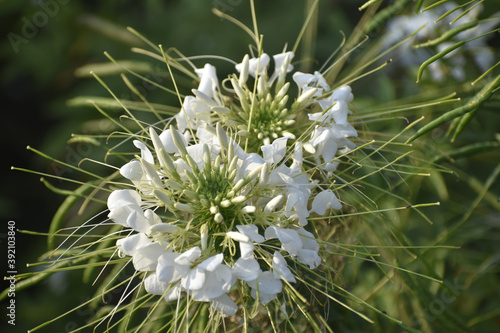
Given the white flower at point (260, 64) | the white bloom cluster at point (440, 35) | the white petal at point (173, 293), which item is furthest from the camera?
the white bloom cluster at point (440, 35)

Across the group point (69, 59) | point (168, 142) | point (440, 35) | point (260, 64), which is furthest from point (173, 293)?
point (69, 59)

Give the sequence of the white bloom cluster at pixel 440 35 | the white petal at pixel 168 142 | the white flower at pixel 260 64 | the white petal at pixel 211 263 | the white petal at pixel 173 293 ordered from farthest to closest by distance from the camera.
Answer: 1. the white bloom cluster at pixel 440 35
2. the white flower at pixel 260 64
3. the white petal at pixel 168 142
4. the white petal at pixel 173 293
5. the white petal at pixel 211 263

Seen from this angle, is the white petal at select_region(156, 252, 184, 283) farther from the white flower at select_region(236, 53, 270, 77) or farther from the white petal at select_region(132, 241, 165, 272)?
the white flower at select_region(236, 53, 270, 77)

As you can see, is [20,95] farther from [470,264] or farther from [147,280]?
[470,264]

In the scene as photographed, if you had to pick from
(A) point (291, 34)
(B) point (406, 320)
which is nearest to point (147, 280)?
(B) point (406, 320)

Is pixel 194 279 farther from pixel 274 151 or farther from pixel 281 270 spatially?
pixel 274 151

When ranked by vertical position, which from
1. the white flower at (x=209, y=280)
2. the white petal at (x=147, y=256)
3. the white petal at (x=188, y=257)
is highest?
the white petal at (x=147, y=256)

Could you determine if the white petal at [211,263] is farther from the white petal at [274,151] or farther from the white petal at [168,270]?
the white petal at [274,151]

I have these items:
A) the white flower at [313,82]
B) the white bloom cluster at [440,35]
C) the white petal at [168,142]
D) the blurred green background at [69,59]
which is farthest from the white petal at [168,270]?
the blurred green background at [69,59]

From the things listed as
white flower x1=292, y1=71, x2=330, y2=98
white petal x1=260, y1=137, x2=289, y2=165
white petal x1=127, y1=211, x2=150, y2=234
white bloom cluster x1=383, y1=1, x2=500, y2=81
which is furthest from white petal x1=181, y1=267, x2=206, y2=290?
white bloom cluster x1=383, y1=1, x2=500, y2=81
